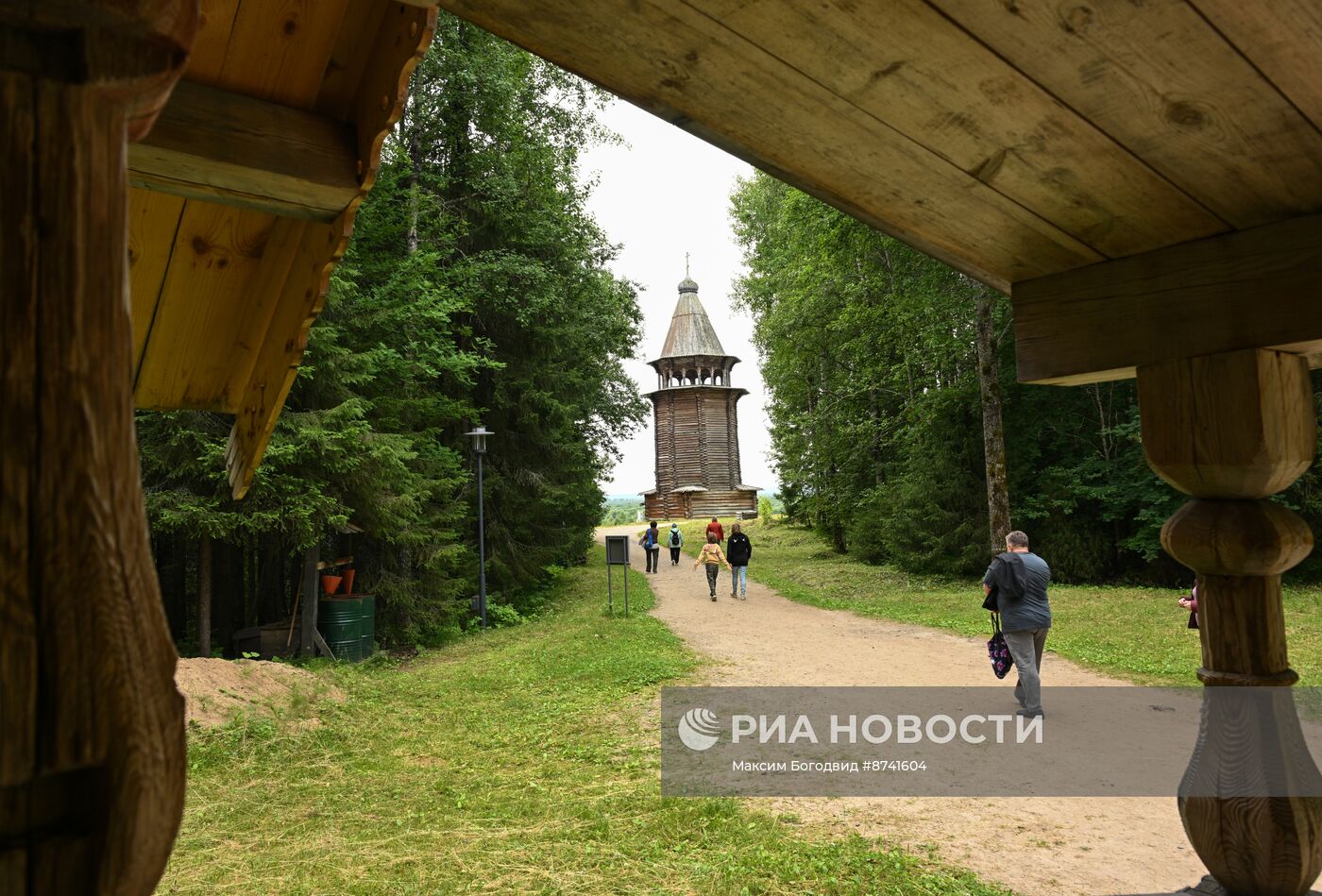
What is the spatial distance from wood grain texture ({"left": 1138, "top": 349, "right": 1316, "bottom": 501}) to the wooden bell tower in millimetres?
35844

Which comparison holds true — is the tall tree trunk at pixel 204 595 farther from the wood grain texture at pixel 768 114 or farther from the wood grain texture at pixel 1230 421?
the wood grain texture at pixel 1230 421

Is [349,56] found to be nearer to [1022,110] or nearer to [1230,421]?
[1022,110]

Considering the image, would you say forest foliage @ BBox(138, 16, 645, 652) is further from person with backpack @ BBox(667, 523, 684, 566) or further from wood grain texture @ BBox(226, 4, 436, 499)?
wood grain texture @ BBox(226, 4, 436, 499)

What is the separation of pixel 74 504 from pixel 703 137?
1.51m

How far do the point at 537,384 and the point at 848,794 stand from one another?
14374mm

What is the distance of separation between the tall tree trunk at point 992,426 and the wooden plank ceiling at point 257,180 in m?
15.0

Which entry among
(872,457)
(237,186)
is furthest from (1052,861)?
(872,457)

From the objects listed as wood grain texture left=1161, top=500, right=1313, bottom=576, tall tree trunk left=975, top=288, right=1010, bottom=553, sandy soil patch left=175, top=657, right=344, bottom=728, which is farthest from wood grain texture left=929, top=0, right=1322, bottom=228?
tall tree trunk left=975, top=288, right=1010, bottom=553

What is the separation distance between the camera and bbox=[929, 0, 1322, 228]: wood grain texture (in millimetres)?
1485

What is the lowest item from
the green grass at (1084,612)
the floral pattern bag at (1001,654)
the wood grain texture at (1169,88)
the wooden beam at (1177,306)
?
the green grass at (1084,612)

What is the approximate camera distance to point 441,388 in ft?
57.3

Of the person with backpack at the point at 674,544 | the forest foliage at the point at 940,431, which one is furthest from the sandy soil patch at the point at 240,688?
the person with backpack at the point at 674,544

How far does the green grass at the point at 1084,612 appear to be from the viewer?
372 inches

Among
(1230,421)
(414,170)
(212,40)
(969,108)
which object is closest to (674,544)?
(414,170)
